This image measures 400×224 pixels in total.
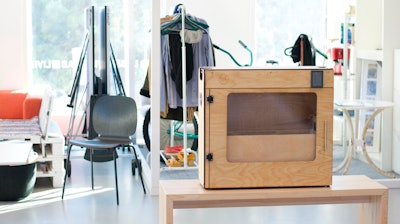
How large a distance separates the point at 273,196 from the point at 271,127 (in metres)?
0.30

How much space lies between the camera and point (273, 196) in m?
3.42

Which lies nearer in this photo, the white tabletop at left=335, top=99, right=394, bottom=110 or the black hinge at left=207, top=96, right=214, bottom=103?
the black hinge at left=207, top=96, right=214, bottom=103

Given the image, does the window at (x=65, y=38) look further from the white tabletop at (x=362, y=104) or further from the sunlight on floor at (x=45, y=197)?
the white tabletop at (x=362, y=104)

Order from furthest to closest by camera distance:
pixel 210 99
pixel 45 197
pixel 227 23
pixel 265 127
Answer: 1. pixel 227 23
2. pixel 45 197
3. pixel 265 127
4. pixel 210 99

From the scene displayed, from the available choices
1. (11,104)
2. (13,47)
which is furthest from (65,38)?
(11,104)

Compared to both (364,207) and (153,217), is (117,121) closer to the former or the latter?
(153,217)

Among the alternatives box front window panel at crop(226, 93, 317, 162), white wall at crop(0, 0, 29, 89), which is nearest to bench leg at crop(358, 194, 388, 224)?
box front window panel at crop(226, 93, 317, 162)

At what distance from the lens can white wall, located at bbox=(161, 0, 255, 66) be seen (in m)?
9.22

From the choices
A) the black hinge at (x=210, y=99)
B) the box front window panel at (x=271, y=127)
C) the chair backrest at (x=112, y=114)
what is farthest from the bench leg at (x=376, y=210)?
the chair backrest at (x=112, y=114)

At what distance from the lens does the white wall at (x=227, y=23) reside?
9.22 metres

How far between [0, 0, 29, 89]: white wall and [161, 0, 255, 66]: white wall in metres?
1.65

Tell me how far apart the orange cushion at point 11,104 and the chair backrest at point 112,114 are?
2.43ft

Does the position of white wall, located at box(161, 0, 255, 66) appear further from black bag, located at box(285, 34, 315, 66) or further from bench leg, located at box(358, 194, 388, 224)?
bench leg, located at box(358, 194, 388, 224)

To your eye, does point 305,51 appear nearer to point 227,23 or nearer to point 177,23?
point 177,23
